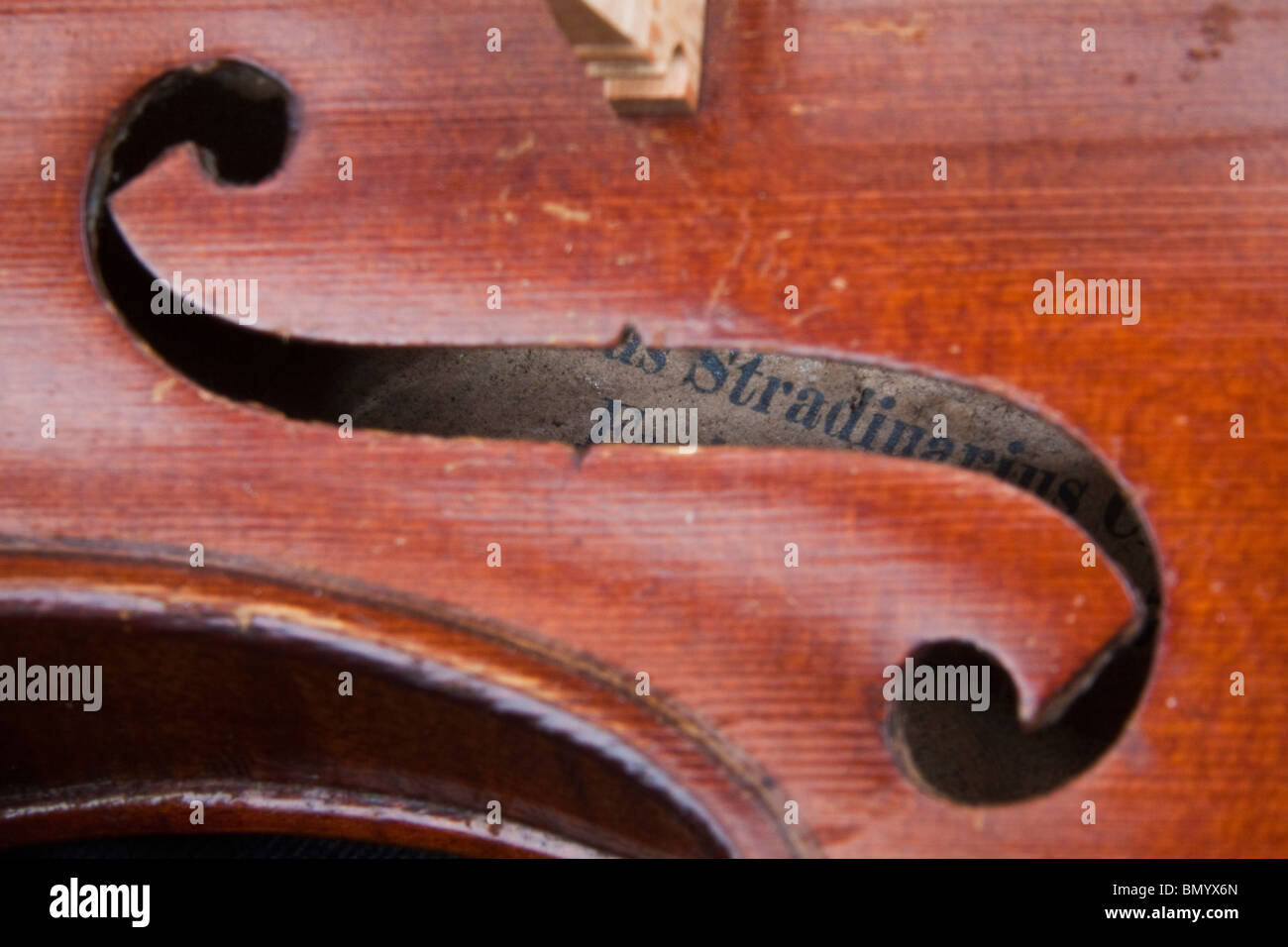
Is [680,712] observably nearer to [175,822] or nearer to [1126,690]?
[1126,690]

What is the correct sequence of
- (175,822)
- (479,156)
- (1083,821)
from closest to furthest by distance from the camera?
(1083,821)
(479,156)
(175,822)

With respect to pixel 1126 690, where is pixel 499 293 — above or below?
above

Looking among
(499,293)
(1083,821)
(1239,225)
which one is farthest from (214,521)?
(1239,225)

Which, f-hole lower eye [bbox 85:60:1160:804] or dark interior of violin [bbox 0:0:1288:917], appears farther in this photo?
f-hole lower eye [bbox 85:60:1160:804]

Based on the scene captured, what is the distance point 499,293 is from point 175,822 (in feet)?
1.50

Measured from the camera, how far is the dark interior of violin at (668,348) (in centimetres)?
62

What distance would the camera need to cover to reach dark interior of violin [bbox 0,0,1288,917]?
615mm

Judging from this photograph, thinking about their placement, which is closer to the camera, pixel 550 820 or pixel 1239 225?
pixel 1239 225

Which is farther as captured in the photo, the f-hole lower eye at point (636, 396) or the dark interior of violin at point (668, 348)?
the f-hole lower eye at point (636, 396)

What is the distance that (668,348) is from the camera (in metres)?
0.67

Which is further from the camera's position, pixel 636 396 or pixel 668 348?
pixel 636 396

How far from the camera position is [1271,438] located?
63cm

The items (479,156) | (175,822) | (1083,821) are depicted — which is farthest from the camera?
(175,822)

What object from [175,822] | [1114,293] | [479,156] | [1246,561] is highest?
[479,156]
